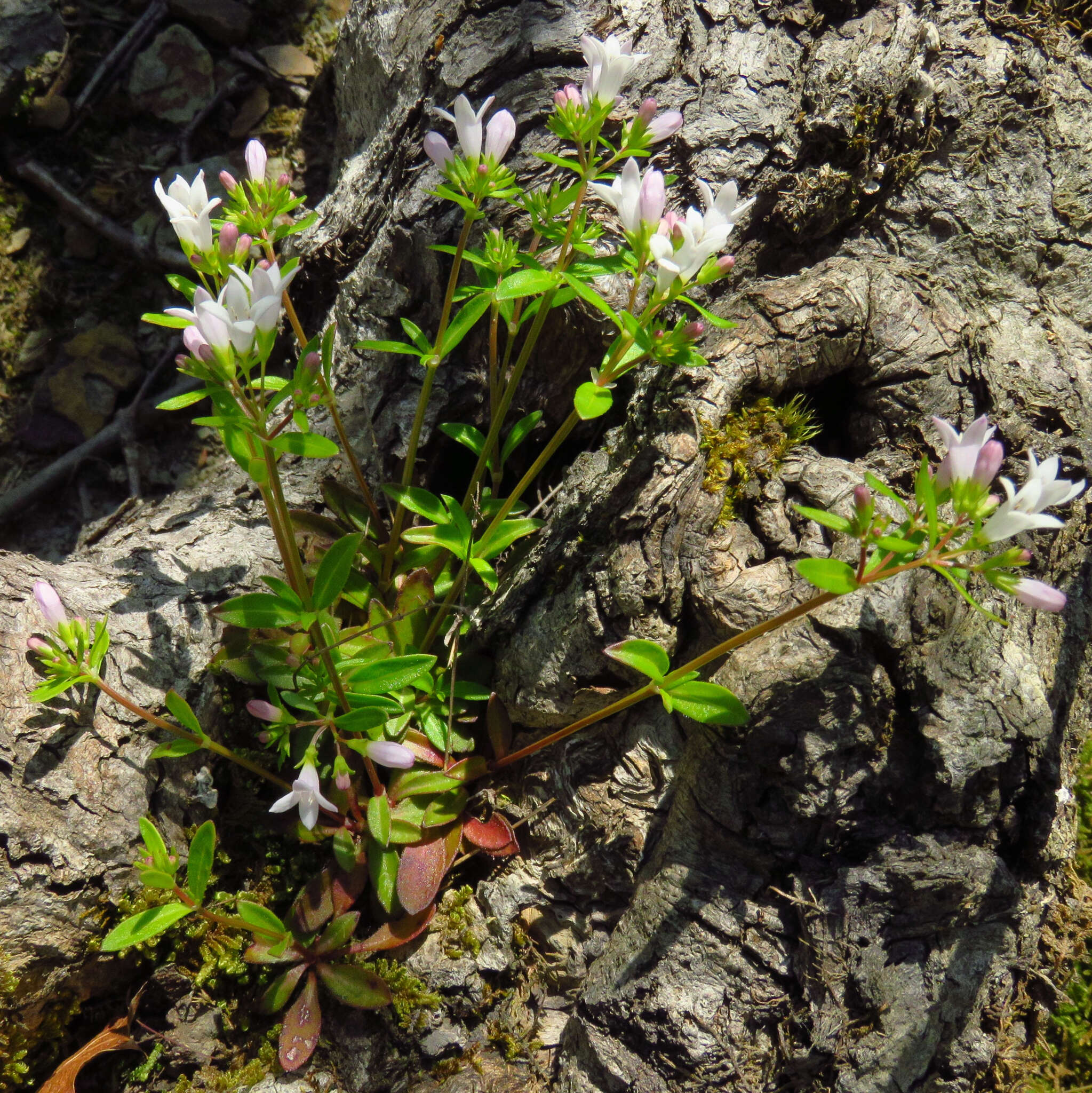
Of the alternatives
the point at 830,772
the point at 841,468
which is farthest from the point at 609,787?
the point at 841,468

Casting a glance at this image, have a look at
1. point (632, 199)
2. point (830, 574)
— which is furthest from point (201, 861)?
point (632, 199)

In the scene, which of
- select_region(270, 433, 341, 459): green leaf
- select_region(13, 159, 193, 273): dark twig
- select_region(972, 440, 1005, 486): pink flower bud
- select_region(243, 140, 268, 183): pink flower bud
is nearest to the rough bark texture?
select_region(243, 140, 268, 183): pink flower bud

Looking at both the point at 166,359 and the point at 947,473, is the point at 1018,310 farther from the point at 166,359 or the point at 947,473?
the point at 166,359

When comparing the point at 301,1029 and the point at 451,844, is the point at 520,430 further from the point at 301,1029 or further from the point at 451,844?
the point at 301,1029

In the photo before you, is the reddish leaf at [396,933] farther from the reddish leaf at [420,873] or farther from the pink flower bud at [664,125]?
the pink flower bud at [664,125]

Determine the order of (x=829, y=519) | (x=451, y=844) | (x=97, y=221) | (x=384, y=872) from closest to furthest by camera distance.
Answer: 1. (x=829, y=519)
2. (x=384, y=872)
3. (x=451, y=844)
4. (x=97, y=221)

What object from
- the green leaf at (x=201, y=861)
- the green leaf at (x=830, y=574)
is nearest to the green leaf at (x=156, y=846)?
the green leaf at (x=201, y=861)
